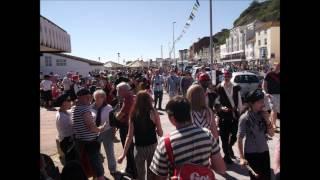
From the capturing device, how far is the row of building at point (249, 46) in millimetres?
83050

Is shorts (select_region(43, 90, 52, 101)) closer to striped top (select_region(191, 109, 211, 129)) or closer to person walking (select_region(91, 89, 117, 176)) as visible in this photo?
person walking (select_region(91, 89, 117, 176))

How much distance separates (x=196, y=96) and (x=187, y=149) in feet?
6.99

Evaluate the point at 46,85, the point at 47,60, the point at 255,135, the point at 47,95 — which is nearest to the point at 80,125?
the point at 255,135

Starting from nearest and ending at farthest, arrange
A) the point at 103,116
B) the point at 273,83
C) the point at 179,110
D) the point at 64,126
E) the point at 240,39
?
the point at 179,110 < the point at 64,126 < the point at 103,116 < the point at 273,83 < the point at 240,39

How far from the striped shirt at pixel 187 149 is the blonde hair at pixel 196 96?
6.17 ft

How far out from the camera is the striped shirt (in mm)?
3373

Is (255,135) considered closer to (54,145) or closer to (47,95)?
(54,145)

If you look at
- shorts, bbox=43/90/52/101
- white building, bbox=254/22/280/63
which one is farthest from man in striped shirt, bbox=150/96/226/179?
white building, bbox=254/22/280/63

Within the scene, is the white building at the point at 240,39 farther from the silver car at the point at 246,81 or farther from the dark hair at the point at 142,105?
the dark hair at the point at 142,105

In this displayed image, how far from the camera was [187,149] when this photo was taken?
11.1ft

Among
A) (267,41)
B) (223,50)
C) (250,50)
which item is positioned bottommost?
(250,50)
